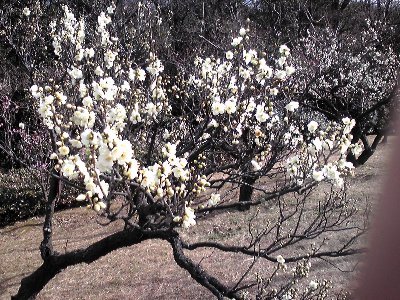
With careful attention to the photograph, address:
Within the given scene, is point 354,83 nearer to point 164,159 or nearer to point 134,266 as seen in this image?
point 134,266

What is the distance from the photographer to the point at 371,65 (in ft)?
42.2

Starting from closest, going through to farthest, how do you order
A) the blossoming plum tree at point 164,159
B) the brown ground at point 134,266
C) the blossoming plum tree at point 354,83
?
the blossoming plum tree at point 164,159 → the brown ground at point 134,266 → the blossoming plum tree at point 354,83

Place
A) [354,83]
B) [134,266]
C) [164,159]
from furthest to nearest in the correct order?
[354,83] → [134,266] → [164,159]

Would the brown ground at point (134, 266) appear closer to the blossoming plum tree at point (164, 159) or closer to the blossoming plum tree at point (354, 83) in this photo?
the blossoming plum tree at point (164, 159)

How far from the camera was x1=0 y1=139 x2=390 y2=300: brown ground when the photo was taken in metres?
6.67

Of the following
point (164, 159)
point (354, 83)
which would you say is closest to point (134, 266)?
point (164, 159)

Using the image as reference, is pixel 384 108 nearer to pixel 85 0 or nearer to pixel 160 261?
pixel 160 261

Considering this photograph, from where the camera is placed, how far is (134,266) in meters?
7.60

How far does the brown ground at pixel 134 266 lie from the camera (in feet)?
21.9

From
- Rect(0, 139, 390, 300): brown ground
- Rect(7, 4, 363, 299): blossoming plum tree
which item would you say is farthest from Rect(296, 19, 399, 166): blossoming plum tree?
Rect(7, 4, 363, 299): blossoming plum tree

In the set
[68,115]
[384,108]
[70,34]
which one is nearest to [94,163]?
[68,115]

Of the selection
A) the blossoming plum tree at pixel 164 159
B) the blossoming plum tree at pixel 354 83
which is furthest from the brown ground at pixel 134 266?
the blossoming plum tree at pixel 354 83

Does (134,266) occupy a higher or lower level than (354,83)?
lower

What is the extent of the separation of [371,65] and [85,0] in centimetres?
900
